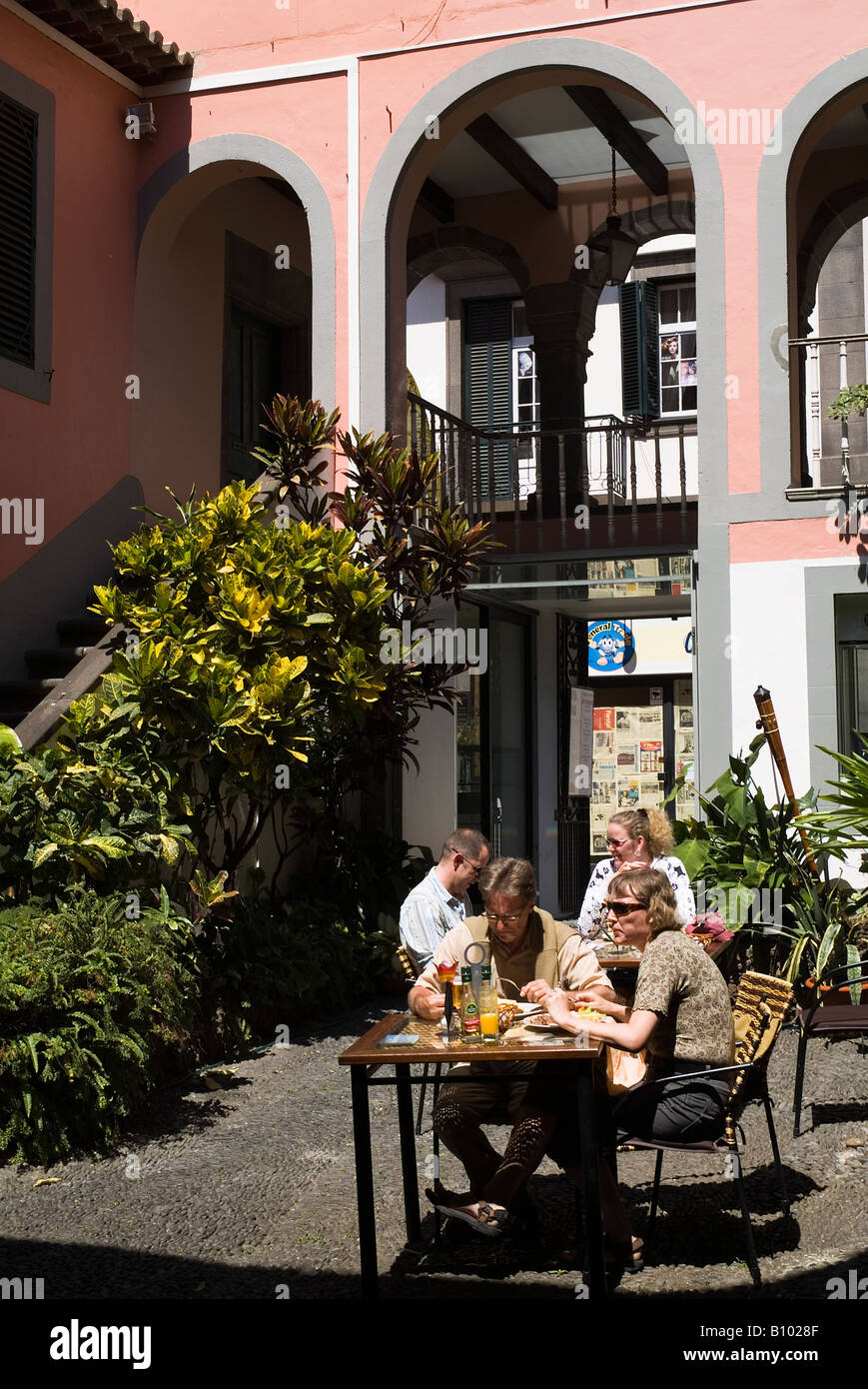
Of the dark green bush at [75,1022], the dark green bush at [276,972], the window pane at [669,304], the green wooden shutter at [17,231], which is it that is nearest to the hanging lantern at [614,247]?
the window pane at [669,304]

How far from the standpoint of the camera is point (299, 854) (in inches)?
398

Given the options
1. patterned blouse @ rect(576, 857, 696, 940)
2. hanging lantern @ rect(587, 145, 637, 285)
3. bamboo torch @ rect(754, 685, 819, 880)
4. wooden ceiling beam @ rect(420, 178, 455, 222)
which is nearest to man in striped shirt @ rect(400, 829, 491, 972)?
A: patterned blouse @ rect(576, 857, 696, 940)

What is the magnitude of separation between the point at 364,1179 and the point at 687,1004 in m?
1.19

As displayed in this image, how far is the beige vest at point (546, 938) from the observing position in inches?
211

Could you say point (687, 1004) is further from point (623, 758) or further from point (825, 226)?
point (623, 758)

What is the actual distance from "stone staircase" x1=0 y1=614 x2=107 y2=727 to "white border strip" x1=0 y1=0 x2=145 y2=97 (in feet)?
12.9

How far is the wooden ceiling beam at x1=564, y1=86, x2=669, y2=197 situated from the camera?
1201 cm

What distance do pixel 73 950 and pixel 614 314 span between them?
552 inches

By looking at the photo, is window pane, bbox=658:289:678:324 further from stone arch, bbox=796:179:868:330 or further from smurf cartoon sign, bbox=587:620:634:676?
stone arch, bbox=796:179:868:330

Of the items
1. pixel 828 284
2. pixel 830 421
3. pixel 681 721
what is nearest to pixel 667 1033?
pixel 830 421

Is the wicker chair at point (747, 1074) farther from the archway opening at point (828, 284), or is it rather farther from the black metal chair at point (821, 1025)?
the archway opening at point (828, 284)

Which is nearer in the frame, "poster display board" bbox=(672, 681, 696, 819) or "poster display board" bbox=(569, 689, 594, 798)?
"poster display board" bbox=(569, 689, 594, 798)

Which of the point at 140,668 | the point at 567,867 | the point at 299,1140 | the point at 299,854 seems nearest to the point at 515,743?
the point at 567,867
